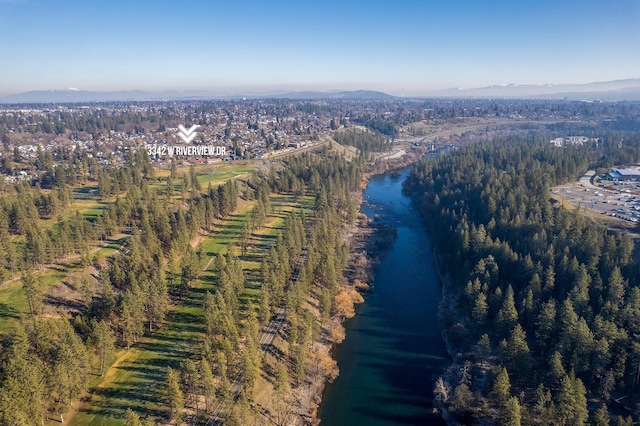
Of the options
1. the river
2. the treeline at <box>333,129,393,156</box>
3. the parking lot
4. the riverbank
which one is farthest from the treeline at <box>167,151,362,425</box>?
the treeline at <box>333,129,393,156</box>

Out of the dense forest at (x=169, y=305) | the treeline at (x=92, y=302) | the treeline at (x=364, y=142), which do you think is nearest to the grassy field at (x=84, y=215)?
the dense forest at (x=169, y=305)

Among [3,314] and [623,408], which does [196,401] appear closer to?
[3,314]

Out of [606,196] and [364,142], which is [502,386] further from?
[364,142]

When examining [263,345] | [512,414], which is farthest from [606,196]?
[263,345]

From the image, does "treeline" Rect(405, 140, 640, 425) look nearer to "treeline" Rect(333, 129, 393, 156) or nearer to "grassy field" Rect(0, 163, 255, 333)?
"grassy field" Rect(0, 163, 255, 333)

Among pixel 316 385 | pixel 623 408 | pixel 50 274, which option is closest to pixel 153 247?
pixel 50 274

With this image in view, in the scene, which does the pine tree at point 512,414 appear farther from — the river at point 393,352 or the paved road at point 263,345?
the paved road at point 263,345
